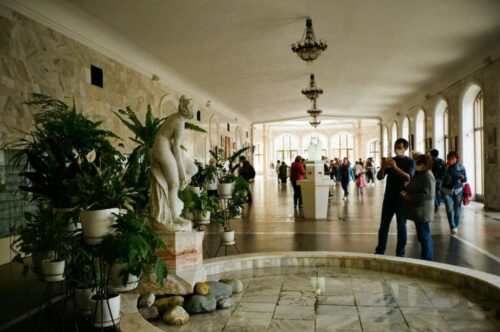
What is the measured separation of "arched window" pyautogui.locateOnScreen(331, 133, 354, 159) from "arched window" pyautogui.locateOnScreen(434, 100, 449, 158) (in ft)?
83.4

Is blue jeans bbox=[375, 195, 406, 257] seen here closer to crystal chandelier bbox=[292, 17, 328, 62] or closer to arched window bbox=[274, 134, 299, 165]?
crystal chandelier bbox=[292, 17, 328, 62]

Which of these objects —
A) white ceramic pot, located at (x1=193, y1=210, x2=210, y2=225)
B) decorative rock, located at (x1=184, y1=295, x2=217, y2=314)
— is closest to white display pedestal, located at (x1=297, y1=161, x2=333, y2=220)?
white ceramic pot, located at (x1=193, y1=210, x2=210, y2=225)

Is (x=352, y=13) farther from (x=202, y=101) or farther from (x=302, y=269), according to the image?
(x=202, y=101)

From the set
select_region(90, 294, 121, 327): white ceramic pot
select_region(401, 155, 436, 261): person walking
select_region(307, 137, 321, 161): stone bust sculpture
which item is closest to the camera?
select_region(90, 294, 121, 327): white ceramic pot

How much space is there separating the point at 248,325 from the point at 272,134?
40.1m

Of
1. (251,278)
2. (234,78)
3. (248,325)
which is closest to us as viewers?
(248,325)

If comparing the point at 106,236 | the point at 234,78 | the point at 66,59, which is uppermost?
the point at 234,78

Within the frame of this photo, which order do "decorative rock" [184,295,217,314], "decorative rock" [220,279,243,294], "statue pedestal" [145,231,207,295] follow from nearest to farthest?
"decorative rock" [184,295,217,314] → "statue pedestal" [145,231,207,295] → "decorative rock" [220,279,243,294]

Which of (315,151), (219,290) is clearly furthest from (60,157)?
(315,151)

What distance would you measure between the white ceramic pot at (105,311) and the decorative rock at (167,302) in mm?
622

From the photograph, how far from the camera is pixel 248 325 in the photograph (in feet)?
11.1

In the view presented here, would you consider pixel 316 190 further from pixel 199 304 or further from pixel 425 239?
pixel 199 304

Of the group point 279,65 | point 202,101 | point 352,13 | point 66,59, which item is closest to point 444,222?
point 352,13

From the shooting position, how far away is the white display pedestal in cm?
973
